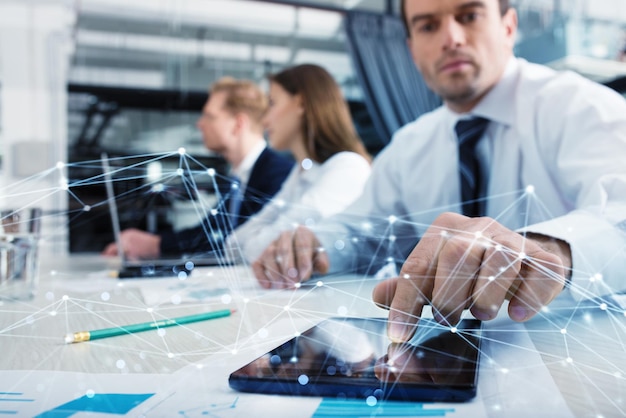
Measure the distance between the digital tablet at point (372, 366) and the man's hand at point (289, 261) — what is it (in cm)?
35

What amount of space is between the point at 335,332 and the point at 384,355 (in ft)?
0.31

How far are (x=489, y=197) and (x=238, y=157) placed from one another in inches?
57.7

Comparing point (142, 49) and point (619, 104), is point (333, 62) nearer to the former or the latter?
point (142, 49)

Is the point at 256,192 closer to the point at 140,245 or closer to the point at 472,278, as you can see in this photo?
the point at 140,245

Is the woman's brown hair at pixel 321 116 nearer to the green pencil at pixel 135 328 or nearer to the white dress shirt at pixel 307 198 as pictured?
the white dress shirt at pixel 307 198

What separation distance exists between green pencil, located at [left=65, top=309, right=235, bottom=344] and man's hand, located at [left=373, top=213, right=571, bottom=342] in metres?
0.21

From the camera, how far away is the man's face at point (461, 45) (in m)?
1.07

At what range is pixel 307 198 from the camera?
144 centimetres

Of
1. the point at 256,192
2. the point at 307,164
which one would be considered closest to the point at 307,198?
the point at 307,164

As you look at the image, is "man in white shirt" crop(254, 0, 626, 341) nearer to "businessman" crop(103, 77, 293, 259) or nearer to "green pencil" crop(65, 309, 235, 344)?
"green pencil" crop(65, 309, 235, 344)

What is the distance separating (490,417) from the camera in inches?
11.6

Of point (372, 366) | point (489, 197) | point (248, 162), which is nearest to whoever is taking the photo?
point (372, 366)

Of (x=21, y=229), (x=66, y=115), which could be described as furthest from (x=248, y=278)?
(x=66, y=115)

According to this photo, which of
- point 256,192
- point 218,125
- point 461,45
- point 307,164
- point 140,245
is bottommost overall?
point 140,245
